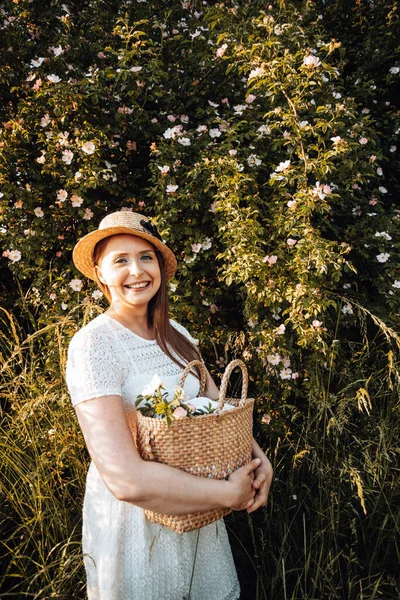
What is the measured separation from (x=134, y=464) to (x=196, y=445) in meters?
0.17

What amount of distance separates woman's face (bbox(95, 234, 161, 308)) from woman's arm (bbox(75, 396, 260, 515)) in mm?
401

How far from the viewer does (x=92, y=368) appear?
1372 mm

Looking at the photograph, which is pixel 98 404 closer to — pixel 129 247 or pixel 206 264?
pixel 129 247

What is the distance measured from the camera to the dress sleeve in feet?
4.43

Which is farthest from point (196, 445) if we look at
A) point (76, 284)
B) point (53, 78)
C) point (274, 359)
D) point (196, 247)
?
point (53, 78)

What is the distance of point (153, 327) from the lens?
1.78 metres

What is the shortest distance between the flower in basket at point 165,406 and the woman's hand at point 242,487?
20cm

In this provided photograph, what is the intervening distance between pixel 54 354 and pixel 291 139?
1773 mm

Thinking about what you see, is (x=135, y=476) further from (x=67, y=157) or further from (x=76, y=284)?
(x=67, y=157)

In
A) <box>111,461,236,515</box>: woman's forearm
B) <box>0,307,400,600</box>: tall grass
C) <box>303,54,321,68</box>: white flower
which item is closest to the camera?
<box>111,461,236,515</box>: woman's forearm

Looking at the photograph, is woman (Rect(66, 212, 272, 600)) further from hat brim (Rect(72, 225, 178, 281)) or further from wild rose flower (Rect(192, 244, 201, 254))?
wild rose flower (Rect(192, 244, 201, 254))

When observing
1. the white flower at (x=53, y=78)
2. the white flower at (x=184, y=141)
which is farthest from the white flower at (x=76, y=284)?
the white flower at (x=53, y=78)

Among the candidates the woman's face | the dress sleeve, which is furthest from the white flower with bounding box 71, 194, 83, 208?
the dress sleeve

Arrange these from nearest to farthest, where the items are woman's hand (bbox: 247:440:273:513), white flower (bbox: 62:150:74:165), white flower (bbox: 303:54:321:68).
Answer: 1. woman's hand (bbox: 247:440:273:513)
2. white flower (bbox: 303:54:321:68)
3. white flower (bbox: 62:150:74:165)
